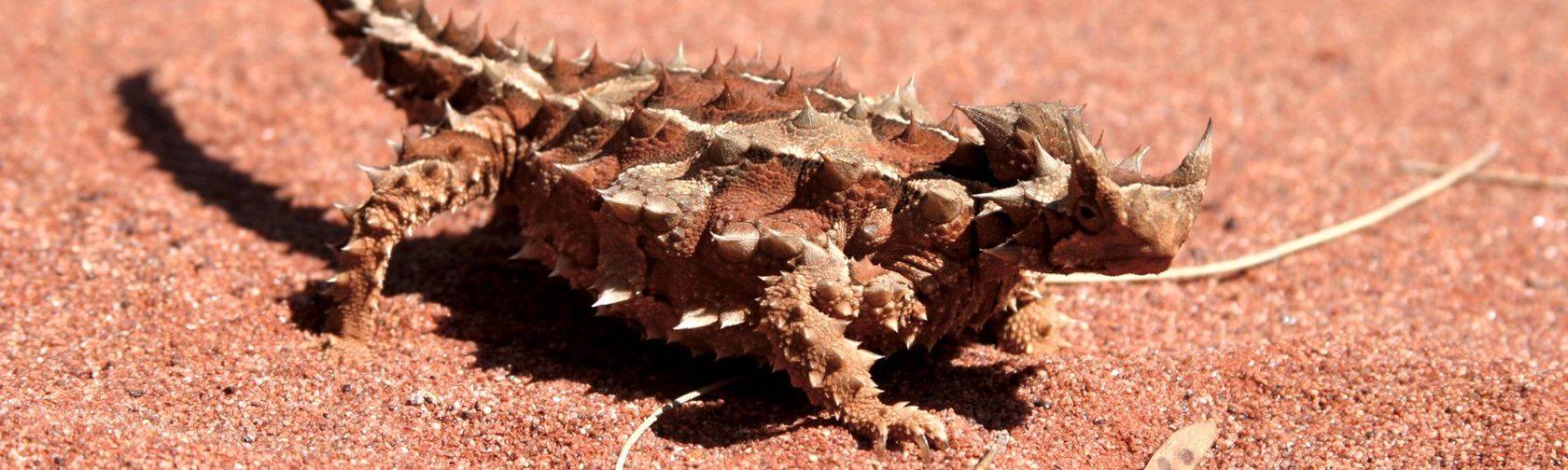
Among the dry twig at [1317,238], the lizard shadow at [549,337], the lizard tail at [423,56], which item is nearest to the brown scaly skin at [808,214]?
the lizard shadow at [549,337]

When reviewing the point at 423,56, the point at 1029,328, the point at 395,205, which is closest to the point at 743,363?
the point at 1029,328

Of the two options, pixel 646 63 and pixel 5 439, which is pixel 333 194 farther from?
pixel 5 439

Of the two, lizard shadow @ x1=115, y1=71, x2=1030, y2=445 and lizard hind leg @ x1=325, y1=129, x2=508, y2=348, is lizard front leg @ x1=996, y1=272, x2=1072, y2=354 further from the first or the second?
lizard hind leg @ x1=325, y1=129, x2=508, y2=348

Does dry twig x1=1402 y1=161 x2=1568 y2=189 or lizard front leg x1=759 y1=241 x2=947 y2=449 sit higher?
dry twig x1=1402 y1=161 x2=1568 y2=189

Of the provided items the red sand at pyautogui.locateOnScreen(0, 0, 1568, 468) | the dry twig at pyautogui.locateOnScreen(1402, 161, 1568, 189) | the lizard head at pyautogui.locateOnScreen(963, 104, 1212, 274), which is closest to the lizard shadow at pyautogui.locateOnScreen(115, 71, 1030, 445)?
the red sand at pyautogui.locateOnScreen(0, 0, 1568, 468)

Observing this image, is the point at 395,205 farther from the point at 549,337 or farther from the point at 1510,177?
the point at 1510,177

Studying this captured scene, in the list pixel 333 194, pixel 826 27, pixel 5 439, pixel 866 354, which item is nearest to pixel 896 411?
pixel 866 354

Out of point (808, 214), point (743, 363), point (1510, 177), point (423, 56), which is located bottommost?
point (743, 363)
